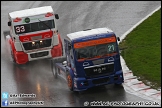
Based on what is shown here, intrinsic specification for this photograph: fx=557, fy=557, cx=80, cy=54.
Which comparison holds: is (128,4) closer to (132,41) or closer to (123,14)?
(123,14)

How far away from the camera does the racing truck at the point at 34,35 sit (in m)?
29.9

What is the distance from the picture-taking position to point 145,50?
29.5 meters

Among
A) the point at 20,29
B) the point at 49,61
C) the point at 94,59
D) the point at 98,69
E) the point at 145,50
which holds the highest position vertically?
the point at 94,59

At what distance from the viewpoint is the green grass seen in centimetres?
2622

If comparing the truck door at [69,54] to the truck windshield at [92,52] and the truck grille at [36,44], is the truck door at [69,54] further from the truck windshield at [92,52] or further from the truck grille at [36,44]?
the truck grille at [36,44]

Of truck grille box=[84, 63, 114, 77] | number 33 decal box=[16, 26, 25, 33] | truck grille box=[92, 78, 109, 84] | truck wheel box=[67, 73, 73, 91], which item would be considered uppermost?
number 33 decal box=[16, 26, 25, 33]

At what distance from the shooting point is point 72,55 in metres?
24.8

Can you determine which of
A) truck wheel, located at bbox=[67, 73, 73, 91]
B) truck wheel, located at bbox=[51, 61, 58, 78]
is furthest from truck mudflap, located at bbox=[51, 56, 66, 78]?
truck wheel, located at bbox=[67, 73, 73, 91]

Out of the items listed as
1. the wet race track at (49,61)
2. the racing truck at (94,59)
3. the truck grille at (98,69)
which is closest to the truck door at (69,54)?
the racing truck at (94,59)

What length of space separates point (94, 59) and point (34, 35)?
6.45 m

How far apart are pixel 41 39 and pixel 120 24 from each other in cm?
794

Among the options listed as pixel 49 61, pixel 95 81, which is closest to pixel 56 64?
pixel 49 61

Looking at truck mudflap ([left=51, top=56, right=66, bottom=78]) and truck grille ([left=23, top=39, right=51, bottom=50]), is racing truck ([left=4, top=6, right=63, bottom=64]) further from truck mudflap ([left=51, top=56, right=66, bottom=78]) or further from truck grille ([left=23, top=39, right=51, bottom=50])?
truck mudflap ([left=51, top=56, right=66, bottom=78])

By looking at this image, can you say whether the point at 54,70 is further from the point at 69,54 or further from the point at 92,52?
the point at 92,52
